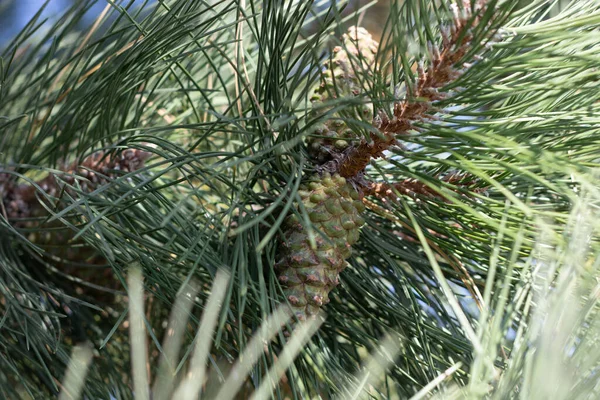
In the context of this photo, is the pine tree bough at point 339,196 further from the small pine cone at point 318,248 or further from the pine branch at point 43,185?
the pine branch at point 43,185

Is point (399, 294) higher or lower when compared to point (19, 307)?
higher

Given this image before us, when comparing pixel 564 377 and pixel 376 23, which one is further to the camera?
pixel 376 23

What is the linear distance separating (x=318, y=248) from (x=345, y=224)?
29 millimetres

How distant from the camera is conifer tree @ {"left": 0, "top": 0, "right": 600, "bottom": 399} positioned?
0.41m

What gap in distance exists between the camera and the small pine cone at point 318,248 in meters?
0.50

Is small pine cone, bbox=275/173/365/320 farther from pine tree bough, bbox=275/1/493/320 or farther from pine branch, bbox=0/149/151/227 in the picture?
pine branch, bbox=0/149/151/227

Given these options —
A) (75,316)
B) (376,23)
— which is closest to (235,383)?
(75,316)

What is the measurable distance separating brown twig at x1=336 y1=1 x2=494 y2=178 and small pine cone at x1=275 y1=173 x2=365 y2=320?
26mm

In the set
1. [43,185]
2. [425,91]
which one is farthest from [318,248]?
[43,185]

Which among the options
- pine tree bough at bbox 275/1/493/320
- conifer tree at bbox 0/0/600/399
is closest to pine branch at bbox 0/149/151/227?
conifer tree at bbox 0/0/600/399

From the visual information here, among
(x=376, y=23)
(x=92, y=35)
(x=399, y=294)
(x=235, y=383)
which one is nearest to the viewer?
(x=235, y=383)

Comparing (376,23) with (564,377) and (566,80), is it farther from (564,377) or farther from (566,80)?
(564,377)

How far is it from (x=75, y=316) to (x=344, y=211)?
12.3 inches

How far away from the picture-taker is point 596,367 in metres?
0.38
